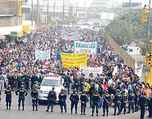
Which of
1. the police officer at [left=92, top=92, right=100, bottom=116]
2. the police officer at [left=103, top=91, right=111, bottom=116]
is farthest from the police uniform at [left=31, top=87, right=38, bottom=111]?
the police officer at [left=103, top=91, right=111, bottom=116]

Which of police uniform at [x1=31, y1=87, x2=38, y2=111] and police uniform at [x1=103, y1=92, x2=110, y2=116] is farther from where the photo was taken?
police uniform at [x1=31, y1=87, x2=38, y2=111]

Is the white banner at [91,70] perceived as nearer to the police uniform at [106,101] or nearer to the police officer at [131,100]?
the police officer at [131,100]

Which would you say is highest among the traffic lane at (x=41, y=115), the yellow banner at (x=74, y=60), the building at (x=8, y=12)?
the building at (x=8, y=12)

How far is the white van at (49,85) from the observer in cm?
3059

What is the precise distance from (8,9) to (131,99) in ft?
182

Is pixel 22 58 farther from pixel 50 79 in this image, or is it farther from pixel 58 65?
pixel 50 79

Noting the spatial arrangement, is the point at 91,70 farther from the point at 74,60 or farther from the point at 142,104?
the point at 142,104

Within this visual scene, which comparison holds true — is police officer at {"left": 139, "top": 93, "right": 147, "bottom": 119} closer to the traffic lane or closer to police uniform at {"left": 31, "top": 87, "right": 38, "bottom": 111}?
the traffic lane

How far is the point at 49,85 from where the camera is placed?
1244 inches

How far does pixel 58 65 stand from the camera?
4012 centimetres

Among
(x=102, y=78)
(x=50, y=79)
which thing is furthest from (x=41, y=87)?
(x=102, y=78)

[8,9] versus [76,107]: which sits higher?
[8,9]

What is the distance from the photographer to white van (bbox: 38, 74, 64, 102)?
30.6m

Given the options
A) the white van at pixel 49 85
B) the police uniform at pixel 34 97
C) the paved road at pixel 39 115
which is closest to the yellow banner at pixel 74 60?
the white van at pixel 49 85
